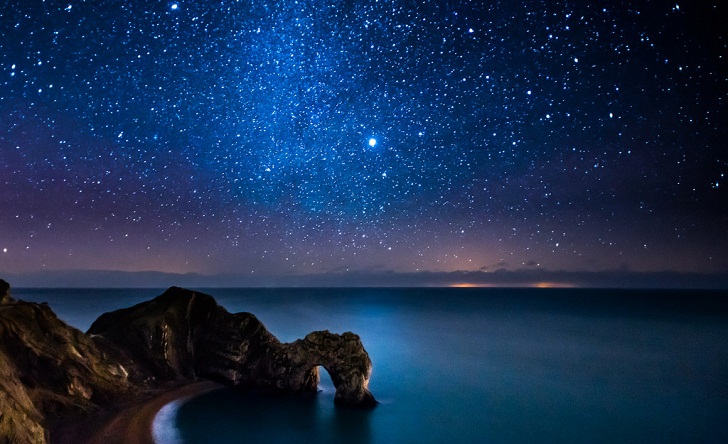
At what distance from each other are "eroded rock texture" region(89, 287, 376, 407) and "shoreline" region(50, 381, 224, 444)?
3285 millimetres

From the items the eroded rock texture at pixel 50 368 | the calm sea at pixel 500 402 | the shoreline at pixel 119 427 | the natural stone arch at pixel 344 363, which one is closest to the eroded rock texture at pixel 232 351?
the natural stone arch at pixel 344 363

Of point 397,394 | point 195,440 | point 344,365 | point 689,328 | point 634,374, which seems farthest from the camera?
point 689,328

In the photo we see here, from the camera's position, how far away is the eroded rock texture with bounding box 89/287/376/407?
20906 mm

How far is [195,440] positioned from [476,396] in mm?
16002

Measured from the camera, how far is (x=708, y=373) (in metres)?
34.8

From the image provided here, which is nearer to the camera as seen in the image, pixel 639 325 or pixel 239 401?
pixel 239 401

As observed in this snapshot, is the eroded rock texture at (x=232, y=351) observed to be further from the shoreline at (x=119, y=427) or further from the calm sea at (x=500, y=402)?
the shoreline at (x=119, y=427)

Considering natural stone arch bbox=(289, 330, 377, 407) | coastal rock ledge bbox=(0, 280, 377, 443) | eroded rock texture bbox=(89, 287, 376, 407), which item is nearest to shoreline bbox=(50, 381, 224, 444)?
coastal rock ledge bbox=(0, 280, 377, 443)

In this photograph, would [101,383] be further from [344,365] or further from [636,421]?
[636,421]

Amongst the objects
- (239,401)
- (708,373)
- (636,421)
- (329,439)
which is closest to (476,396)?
(636,421)

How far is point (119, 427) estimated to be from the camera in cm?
1585

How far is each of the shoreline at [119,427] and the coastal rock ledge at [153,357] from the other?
42cm

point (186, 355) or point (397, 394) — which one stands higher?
point (186, 355)

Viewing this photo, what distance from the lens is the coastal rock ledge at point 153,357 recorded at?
15953 mm
